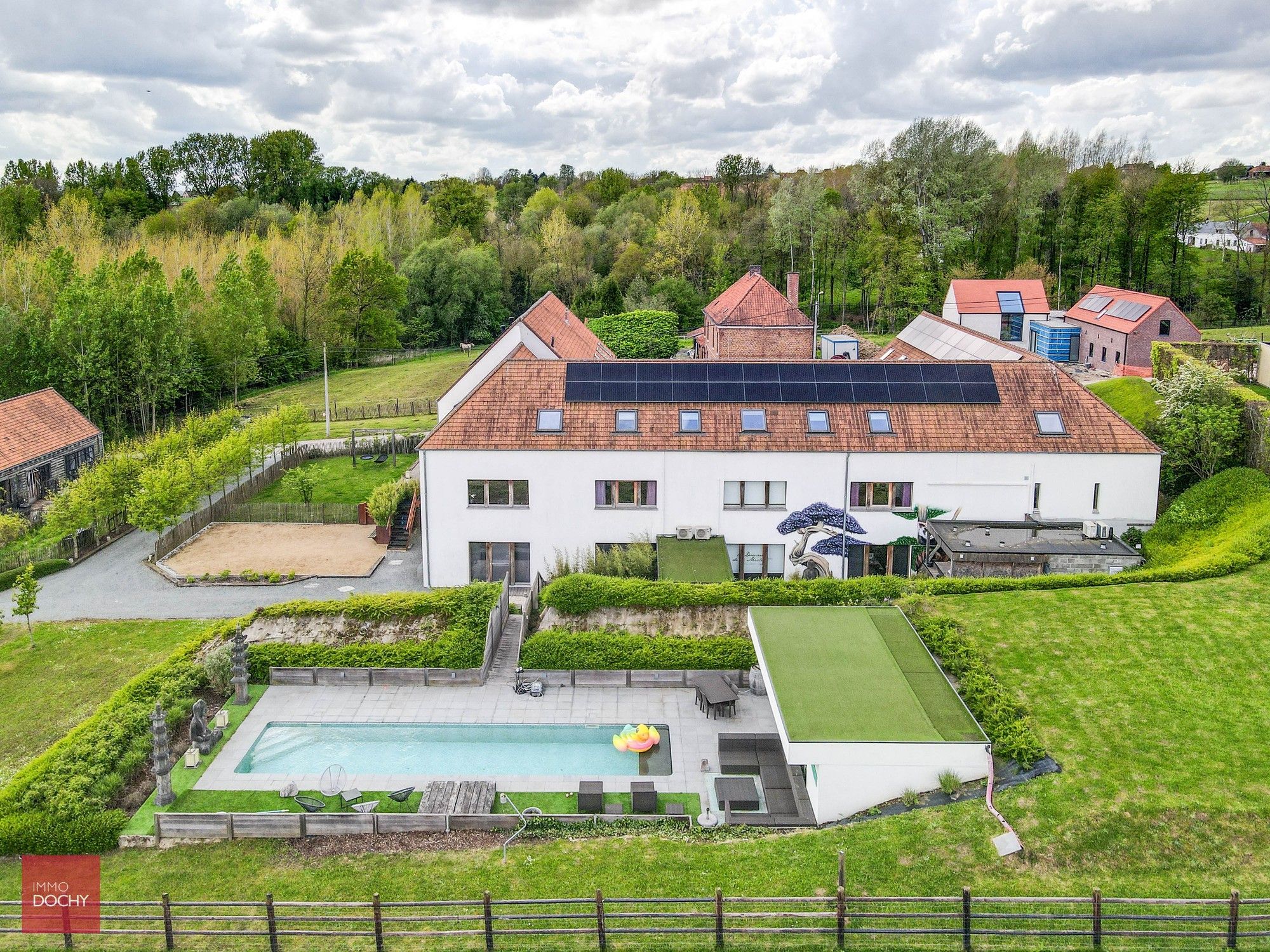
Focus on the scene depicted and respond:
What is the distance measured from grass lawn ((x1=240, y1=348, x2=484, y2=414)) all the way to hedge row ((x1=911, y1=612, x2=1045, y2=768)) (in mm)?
44279

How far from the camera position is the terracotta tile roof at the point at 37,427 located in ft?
138

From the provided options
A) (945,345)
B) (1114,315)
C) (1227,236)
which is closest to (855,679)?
(945,345)

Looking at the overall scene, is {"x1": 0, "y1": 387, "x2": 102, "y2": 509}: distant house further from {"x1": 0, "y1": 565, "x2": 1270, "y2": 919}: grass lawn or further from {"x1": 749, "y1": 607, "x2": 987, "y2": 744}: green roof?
{"x1": 749, "y1": 607, "x2": 987, "y2": 744}: green roof

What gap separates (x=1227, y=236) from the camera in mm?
94312

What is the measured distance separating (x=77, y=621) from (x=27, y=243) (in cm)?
5655

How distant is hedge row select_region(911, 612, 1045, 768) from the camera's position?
20.5 m

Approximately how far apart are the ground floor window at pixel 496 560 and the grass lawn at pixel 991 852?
1405cm

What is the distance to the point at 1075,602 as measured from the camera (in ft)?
88.1

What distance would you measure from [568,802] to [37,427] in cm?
3624

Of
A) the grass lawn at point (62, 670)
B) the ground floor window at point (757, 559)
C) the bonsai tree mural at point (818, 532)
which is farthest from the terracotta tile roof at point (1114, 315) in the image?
the grass lawn at point (62, 670)

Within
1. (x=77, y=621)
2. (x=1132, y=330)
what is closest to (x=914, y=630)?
(x=77, y=621)

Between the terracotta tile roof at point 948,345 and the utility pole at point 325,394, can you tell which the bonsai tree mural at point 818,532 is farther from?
the utility pole at point 325,394

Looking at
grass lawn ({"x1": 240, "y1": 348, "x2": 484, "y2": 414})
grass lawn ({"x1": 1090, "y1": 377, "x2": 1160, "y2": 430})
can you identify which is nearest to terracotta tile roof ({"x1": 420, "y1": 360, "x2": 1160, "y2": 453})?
grass lawn ({"x1": 1090, "y1": 377, "x2": 1160, "y2": 430})

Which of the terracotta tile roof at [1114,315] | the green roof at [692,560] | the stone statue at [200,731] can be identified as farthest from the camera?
the terracotta tile roof at [1114,315]
